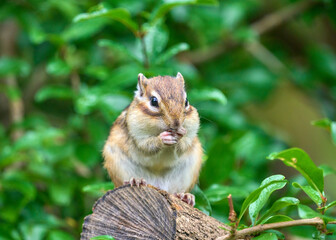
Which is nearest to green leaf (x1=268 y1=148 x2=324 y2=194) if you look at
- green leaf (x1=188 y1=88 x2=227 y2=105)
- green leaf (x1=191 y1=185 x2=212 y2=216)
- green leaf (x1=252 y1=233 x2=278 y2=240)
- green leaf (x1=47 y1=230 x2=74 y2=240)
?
green leaf (x1=252 y1=233 x2=278 y2=240)

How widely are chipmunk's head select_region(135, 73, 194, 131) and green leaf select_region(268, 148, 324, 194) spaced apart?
0.72 meters

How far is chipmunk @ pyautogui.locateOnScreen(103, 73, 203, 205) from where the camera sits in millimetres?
2768

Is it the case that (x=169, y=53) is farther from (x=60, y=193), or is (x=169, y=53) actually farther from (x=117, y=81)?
(x=60, y=193)

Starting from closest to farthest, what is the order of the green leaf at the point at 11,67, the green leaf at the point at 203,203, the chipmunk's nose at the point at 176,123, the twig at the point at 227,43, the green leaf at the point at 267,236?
the green leaf at the point at 267,236 → the chipmunk's nose at the point at 176,123 → the green leaf at the point at 203,203 → the green leaf at the point at 11,67 → the twig at the point at 227,43

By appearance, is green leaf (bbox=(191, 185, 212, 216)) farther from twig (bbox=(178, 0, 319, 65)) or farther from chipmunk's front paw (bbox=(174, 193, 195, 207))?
twig (bbox=(178, 0, 319, 65))

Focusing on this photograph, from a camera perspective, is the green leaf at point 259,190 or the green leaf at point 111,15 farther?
the green leaf at point 111,15

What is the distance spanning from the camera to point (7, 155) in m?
3.53

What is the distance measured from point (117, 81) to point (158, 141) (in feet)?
2.46

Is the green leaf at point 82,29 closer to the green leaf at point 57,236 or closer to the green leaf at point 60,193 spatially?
the green leaf at point 60,193

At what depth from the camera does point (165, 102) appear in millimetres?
2752

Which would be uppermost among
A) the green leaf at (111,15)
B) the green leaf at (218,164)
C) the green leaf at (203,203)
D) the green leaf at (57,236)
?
the green leaf at (111,15)

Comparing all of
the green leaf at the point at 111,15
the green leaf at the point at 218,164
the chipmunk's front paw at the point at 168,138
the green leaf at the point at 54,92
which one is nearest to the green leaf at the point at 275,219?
the chipmunk's front paw at the point at 168,138

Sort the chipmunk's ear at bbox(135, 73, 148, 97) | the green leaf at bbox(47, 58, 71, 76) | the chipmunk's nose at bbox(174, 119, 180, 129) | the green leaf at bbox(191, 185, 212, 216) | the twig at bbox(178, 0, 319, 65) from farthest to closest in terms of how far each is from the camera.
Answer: the twig at bbox(178, 0, 319, 65)
the green leaf at bbox(47, 58, 71, 76)
the chipmunk's ear at bbox(135, 73, 148, 97)
the green leaf at bbox(191, 185, 212, 216)
the chipmunk's nose at bbox(174, 119, 180, 129)

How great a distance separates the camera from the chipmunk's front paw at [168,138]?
2730 mm
